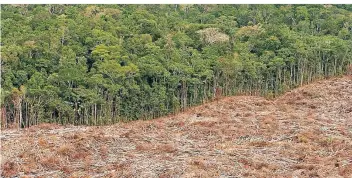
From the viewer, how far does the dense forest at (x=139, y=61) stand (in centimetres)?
2534

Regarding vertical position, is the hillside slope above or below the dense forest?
below

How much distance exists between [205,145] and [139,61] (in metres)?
9.59

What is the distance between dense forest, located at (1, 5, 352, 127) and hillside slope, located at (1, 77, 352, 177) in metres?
1.78

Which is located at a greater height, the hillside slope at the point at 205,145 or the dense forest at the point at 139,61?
the dense forest at the point at 139,61

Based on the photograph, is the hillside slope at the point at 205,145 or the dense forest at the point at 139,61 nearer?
the hillside slope at the point at 205,145

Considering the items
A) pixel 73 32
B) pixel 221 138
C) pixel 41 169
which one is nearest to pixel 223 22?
pixel 73 32

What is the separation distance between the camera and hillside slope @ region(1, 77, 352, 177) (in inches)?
638

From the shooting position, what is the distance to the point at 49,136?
67.7 feet

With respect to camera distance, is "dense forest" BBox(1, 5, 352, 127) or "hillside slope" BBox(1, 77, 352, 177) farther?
"dense forest" BBox(1, 5, 352, 127)

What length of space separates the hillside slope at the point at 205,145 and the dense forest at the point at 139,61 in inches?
70.2

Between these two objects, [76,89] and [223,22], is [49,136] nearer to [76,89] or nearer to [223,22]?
[76,89]

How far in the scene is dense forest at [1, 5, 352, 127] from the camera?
2534 cm

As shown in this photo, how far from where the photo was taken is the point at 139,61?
28.1 m

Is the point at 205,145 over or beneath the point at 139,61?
beneath
